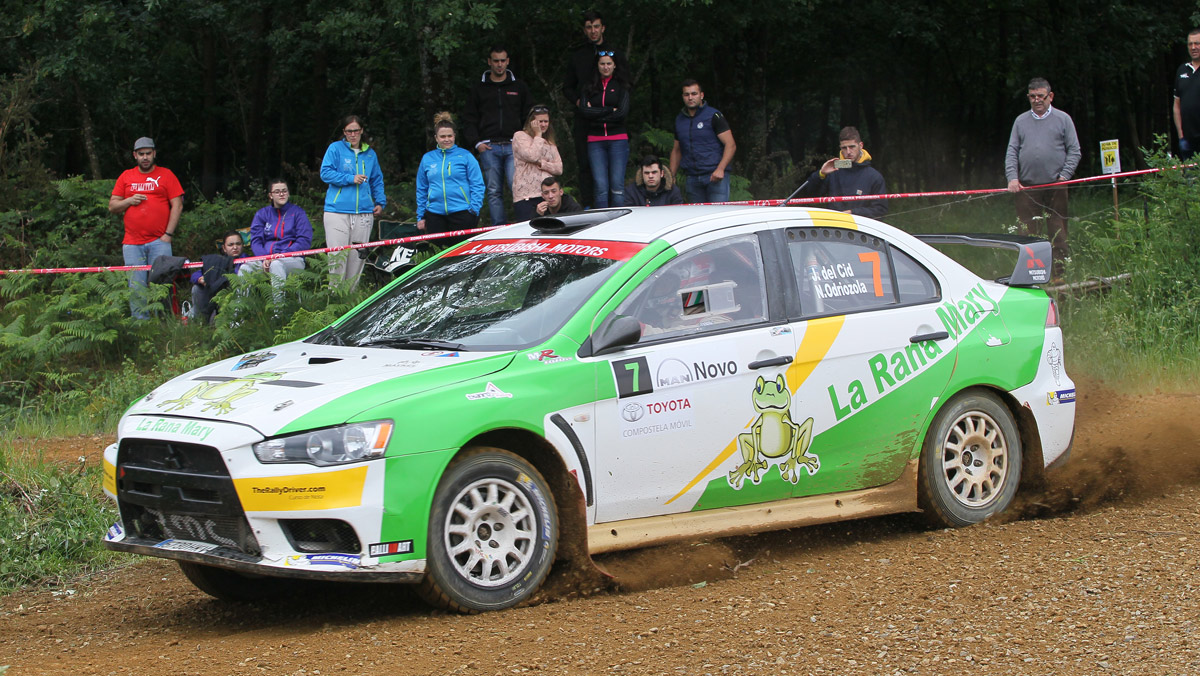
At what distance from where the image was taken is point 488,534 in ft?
18.2

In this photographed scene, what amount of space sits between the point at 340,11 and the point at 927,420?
10.9 metres

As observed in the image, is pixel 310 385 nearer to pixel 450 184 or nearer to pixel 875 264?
pixel 875 264

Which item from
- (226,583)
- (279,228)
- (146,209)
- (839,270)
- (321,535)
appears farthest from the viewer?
(146,209)

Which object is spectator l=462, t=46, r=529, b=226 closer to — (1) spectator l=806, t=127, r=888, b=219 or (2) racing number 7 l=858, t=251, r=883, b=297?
(1) spectator l=806, t=127, r=888, b=219

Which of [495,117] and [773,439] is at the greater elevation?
[495,117]

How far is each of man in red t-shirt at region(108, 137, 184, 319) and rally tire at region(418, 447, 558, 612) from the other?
8.98 m

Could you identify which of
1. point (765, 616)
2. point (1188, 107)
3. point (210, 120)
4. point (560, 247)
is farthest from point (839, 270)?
point (210, 120)

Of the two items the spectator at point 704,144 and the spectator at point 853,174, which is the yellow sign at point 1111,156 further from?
the spectator at point 704,144

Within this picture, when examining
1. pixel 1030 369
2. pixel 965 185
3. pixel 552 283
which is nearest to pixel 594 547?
pixel 552 283

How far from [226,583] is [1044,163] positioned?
9.97 meters

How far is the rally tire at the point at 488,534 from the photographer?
17.7ft

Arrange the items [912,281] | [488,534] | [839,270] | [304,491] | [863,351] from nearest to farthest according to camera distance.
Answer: [304,491]
[488,534]
[863,351]
[839,270]
[912,281]

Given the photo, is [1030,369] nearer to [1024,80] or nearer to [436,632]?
[436,632]

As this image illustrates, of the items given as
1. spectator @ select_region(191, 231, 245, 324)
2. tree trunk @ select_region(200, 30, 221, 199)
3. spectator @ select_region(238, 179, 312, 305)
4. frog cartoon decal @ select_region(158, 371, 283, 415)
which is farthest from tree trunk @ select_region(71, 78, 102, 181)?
frog cartoon decal @ select_region(158, 371, 283, 415)
